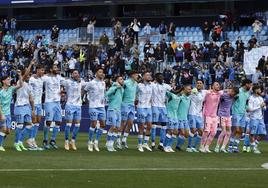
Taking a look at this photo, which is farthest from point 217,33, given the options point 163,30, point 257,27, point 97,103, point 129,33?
point 97,103

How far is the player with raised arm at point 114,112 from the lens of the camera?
2847 centimetres

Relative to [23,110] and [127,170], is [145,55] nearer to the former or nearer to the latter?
[23,110]

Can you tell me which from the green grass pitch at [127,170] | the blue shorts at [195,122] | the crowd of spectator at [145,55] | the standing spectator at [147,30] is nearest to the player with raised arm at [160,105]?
the blue shorts at [195,122]

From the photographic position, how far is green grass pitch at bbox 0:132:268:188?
17.7 m

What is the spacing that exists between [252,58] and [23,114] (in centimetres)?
2384

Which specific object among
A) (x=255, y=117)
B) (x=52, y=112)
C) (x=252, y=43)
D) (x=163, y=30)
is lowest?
(x=255, y=117)

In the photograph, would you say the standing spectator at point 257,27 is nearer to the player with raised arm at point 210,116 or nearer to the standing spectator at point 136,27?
the standing spectator at point 136,27

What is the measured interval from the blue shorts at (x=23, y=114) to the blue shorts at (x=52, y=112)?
2.58ft

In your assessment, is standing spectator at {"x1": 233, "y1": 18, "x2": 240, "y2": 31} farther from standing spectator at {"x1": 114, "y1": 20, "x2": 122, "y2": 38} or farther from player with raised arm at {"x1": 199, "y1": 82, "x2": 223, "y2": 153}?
player with raised arm at {"x1": 199, "y1": 82, "x2": 223, "y2": 153}

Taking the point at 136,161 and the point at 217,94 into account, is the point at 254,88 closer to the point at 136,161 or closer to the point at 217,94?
the point at 217,94

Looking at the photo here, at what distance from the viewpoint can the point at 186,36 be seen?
5828cm

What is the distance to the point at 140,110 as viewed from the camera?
29.8m
